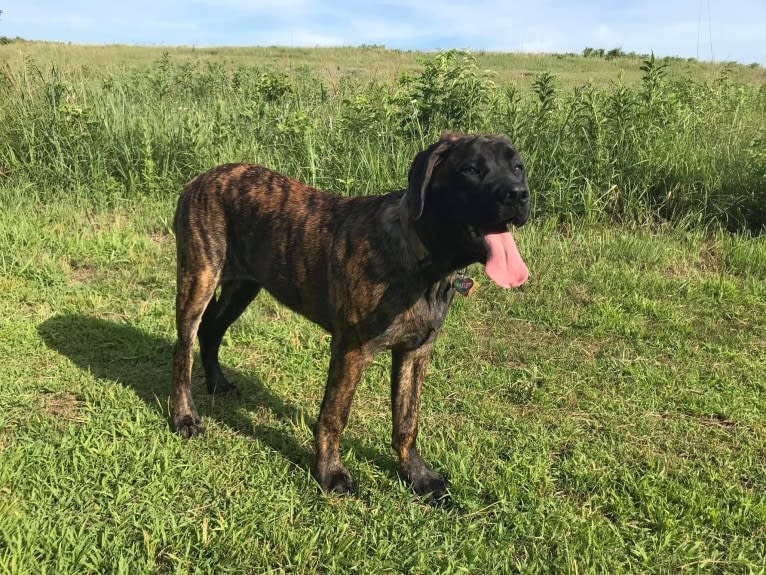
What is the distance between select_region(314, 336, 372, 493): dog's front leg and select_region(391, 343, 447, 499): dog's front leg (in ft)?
0.87

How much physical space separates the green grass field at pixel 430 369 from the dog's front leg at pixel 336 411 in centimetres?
11

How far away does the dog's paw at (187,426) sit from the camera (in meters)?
3.47

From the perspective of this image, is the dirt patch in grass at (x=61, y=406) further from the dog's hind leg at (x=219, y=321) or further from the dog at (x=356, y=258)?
the dog's hind leg at (x=219, y=321)

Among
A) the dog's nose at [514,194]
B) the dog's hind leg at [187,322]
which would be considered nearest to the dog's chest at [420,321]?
the dog's nose at [514,194]

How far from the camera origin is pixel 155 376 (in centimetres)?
417

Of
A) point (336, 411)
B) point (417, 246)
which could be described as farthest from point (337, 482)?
point (417, 246)

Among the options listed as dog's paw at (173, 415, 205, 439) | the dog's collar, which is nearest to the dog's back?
the dog's collar

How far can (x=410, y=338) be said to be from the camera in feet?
9.42

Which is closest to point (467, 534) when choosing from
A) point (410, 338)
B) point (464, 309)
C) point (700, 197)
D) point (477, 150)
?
point (410, 338)

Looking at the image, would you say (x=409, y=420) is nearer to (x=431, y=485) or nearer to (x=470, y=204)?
(x=431, y=485)

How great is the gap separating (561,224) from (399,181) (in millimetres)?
1874

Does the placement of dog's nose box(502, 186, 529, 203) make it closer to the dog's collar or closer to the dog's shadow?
the dog's collar

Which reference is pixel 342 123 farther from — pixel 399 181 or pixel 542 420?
pixel 542 420

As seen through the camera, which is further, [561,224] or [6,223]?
[561,224]
